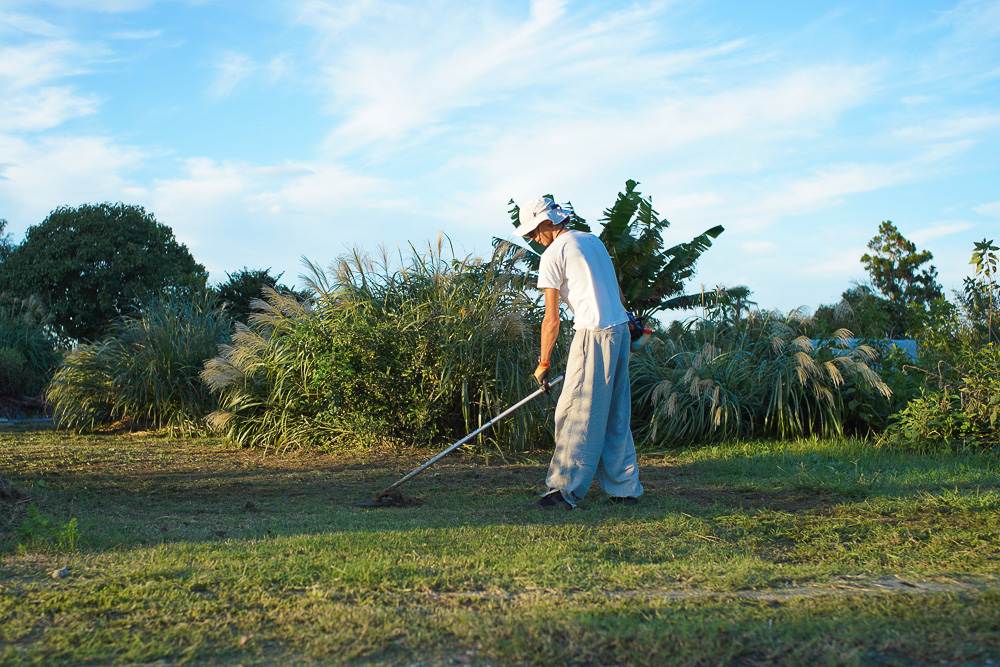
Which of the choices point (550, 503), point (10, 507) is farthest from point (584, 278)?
point (10, 507)

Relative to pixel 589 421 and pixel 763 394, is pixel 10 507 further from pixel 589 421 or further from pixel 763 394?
pixel 763 394

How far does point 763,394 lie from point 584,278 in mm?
4977

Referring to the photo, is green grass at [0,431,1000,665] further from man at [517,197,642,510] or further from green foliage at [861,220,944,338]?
green foliage at [861,220,944,338]

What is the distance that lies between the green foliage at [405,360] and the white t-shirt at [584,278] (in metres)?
2.95

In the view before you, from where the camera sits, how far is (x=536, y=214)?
535 cm

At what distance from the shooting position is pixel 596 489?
6.02m

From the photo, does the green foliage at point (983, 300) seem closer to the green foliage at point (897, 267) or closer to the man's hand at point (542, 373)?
the man's hand at point (542, 373)

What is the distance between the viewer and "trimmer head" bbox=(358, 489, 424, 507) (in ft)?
17.1

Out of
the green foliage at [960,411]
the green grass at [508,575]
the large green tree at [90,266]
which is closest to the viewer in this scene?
the green grass at [508,575]

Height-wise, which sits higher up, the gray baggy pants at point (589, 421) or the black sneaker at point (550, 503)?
the gray baggy pants at point (589, 421)

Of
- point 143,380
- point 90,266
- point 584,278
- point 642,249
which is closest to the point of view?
point 584,278

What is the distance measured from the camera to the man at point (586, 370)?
5.08 metres

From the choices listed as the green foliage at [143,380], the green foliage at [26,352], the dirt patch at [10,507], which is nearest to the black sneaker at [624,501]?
the dirt patch at [10,507]

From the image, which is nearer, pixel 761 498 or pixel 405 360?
pixel 761 498
